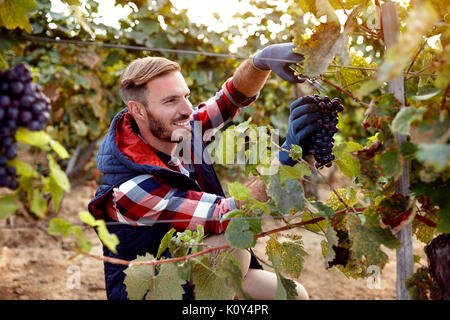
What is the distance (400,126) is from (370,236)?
321mm

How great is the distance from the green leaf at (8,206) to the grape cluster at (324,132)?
91 cm

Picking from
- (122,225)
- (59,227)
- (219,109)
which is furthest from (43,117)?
(219,109)

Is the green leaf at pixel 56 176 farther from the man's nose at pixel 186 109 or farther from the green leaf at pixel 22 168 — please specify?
the man's nose at pixel 186 109

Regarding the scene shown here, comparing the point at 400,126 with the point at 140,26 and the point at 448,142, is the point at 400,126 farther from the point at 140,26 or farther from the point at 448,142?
the point at 140,26

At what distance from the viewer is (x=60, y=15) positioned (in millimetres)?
3459

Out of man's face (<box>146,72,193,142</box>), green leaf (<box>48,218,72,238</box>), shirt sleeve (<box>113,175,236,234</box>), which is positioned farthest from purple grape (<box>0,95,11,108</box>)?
man's face (<box>146,72,193,142</box>)

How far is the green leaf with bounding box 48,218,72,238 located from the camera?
32.4 inches

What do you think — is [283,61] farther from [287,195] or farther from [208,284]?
[208,284]

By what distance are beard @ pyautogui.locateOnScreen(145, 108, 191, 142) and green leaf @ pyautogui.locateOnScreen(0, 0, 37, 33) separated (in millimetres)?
853

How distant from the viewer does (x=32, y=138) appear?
2.54 ft

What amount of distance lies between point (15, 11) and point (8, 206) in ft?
1.81

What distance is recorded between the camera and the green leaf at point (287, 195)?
3.39ft

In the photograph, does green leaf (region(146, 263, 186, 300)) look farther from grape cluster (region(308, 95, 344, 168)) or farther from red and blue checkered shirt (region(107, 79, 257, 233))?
grape cluster (region(308, 95, 344, 168))
